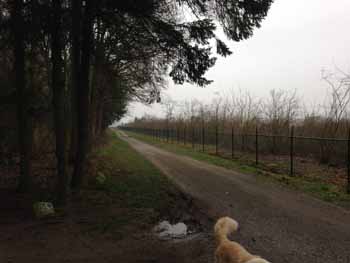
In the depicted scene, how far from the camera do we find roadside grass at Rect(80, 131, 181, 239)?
4820 millimetres

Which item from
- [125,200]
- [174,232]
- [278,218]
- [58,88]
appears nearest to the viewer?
[174,232]

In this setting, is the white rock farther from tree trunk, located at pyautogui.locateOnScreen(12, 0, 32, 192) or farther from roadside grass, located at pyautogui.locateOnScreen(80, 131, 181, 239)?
tree trunk, located at pyautogui.locateOnScreen(12, 0, 32, 192)

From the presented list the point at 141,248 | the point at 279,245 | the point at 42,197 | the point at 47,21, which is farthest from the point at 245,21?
the point at 42,197

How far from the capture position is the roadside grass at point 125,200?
15.8ft

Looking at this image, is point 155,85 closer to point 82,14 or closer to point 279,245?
point 82,14

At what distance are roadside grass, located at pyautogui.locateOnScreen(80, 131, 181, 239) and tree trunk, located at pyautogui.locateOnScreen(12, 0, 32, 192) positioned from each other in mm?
1378

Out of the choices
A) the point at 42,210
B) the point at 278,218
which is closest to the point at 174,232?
the point at 278,218

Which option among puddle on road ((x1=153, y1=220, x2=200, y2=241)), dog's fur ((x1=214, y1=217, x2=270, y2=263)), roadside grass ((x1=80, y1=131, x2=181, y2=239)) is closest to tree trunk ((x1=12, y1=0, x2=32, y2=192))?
roadside grass ((x1=80, y1=131, x2=181, y2=239))

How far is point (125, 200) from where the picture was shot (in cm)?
637

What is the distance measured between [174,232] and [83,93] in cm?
413

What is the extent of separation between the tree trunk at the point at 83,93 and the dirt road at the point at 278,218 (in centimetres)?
280

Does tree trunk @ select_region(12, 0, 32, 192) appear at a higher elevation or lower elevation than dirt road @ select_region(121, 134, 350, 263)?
higher

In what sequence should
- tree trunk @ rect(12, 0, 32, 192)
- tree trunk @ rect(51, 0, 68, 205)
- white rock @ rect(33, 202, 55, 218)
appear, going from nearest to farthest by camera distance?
white rock @ rect(33, 202, 55, 218) < tree trunk @ rect(51, 0, 68, 205) < tree trunk @ rect(12, 0, 32, 192)

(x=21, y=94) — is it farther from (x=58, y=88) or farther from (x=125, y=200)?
(x=125, y=200)
